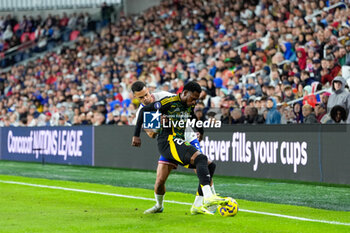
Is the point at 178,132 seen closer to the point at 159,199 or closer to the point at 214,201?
the point at 159,199

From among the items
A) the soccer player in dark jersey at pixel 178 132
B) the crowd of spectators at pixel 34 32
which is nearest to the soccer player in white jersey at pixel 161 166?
the soccer player in dark jersey at pixel 178 132

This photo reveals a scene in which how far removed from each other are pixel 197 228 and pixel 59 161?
15182mm

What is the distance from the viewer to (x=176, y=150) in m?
9.57

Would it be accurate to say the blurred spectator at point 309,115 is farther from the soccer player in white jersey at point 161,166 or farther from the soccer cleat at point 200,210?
the soccer cleat at point 200,210

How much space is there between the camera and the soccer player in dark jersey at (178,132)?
30.7ft

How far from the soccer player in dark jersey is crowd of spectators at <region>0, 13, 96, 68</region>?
25550mm

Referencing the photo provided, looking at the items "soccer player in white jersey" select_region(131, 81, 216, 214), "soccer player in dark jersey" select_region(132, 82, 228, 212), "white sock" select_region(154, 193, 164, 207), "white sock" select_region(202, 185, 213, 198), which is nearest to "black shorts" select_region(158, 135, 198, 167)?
"soccer player in dark jersey" select_region(132, 82, 228, 212)

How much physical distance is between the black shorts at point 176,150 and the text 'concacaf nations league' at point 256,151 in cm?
596

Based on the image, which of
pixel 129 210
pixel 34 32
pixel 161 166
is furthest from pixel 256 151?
pixel 34 32

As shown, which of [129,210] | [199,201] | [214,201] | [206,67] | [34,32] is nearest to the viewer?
[214,201]

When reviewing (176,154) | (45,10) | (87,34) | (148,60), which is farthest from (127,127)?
(45,10)

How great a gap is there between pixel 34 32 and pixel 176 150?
28.7 m

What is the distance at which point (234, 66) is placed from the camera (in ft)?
71.3

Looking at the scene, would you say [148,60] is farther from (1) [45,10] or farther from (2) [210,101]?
(1) [45,10]
